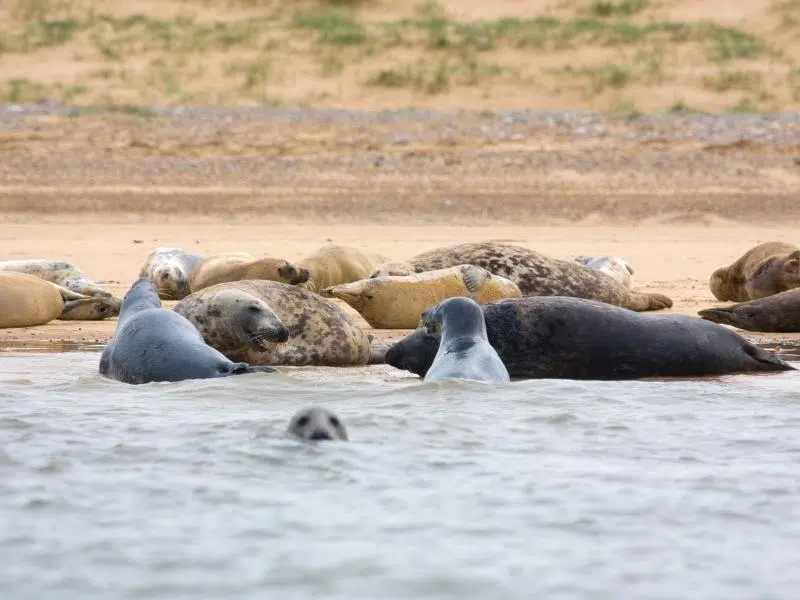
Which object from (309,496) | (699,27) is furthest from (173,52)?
(309,496)

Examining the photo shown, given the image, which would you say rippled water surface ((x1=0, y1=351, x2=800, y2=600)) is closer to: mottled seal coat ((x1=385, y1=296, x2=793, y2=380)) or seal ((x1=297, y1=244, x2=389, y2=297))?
mottled seal coat ((x1=385, y1=296, x2=793, y2=380))

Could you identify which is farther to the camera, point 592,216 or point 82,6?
point 82,6

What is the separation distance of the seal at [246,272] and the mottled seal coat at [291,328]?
1.47 metres

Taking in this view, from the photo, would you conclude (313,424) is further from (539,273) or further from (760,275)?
(760,275)

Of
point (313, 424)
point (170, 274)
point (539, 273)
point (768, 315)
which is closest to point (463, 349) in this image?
point (313, 424)

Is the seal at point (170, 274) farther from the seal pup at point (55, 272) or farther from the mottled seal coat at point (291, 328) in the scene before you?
the mottled seal coat at point (291, 328)

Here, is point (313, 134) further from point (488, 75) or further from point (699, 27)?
point (699, 27)

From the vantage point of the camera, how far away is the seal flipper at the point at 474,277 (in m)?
8.10

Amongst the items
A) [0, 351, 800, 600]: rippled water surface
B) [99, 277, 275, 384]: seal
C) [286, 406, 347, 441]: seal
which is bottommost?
[0, 351, 800, 600]: rippled water surface

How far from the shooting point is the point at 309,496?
14.8ft

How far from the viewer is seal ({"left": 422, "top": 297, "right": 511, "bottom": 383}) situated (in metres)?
6.21

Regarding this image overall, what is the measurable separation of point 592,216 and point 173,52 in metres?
A: 12.2

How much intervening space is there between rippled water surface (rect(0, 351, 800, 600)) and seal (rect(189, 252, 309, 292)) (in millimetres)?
2517

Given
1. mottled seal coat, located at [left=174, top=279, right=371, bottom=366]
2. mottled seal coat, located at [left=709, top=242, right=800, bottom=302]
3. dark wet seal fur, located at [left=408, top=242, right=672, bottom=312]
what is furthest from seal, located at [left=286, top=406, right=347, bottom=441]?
mottled seal coat, located at [left=709, top=242, right=800, bottom=302]
